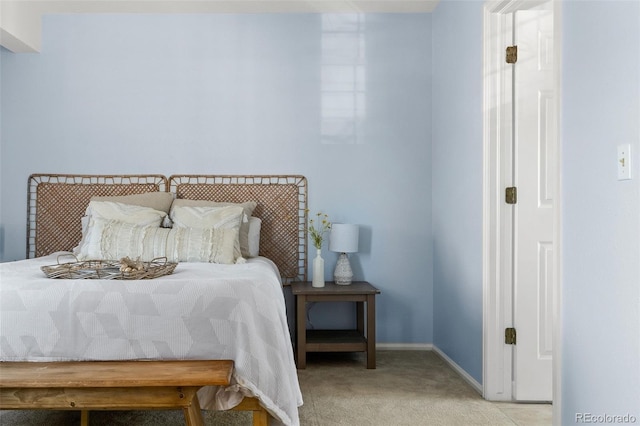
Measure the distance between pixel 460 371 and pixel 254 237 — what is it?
1678 mm

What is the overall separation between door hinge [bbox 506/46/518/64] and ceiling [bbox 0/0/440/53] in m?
1.26

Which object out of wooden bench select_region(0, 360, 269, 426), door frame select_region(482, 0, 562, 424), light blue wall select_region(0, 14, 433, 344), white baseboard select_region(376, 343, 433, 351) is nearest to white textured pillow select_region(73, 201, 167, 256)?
light blue wall select_region(0, 14, 433, 344)

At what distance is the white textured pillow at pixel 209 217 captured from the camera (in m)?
3.55

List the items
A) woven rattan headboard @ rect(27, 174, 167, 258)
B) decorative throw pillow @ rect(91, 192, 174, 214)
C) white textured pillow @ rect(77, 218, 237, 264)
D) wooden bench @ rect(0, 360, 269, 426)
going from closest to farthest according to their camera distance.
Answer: wooden bench @ rect(0, 360, 269, 426) < white textured pillow @ rect(77, 218, 237, 264) < decorative throw pillow @ rect(91, 192, 174, 214) < woven rattan headboard @ rect(27, 174, 167, 258)

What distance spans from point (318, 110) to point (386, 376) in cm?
206

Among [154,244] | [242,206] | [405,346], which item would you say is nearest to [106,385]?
[154,244]

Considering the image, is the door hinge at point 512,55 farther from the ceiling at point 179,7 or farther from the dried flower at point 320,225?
the dried flower at point 320,225

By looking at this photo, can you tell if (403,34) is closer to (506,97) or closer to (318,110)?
(318,110)

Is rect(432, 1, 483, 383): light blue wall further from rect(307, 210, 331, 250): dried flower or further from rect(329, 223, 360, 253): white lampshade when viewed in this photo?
rect(307, 210, 331, 250): dried flower

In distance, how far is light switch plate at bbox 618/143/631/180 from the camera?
163cm

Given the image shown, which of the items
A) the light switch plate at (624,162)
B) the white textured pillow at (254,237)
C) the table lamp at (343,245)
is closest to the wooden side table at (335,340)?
the table lamp at (343,245)

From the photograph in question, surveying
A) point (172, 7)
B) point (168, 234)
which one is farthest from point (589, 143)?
point (172, 7)

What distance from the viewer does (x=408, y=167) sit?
13.6ft

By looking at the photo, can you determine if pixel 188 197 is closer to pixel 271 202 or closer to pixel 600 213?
pixel 271 202
